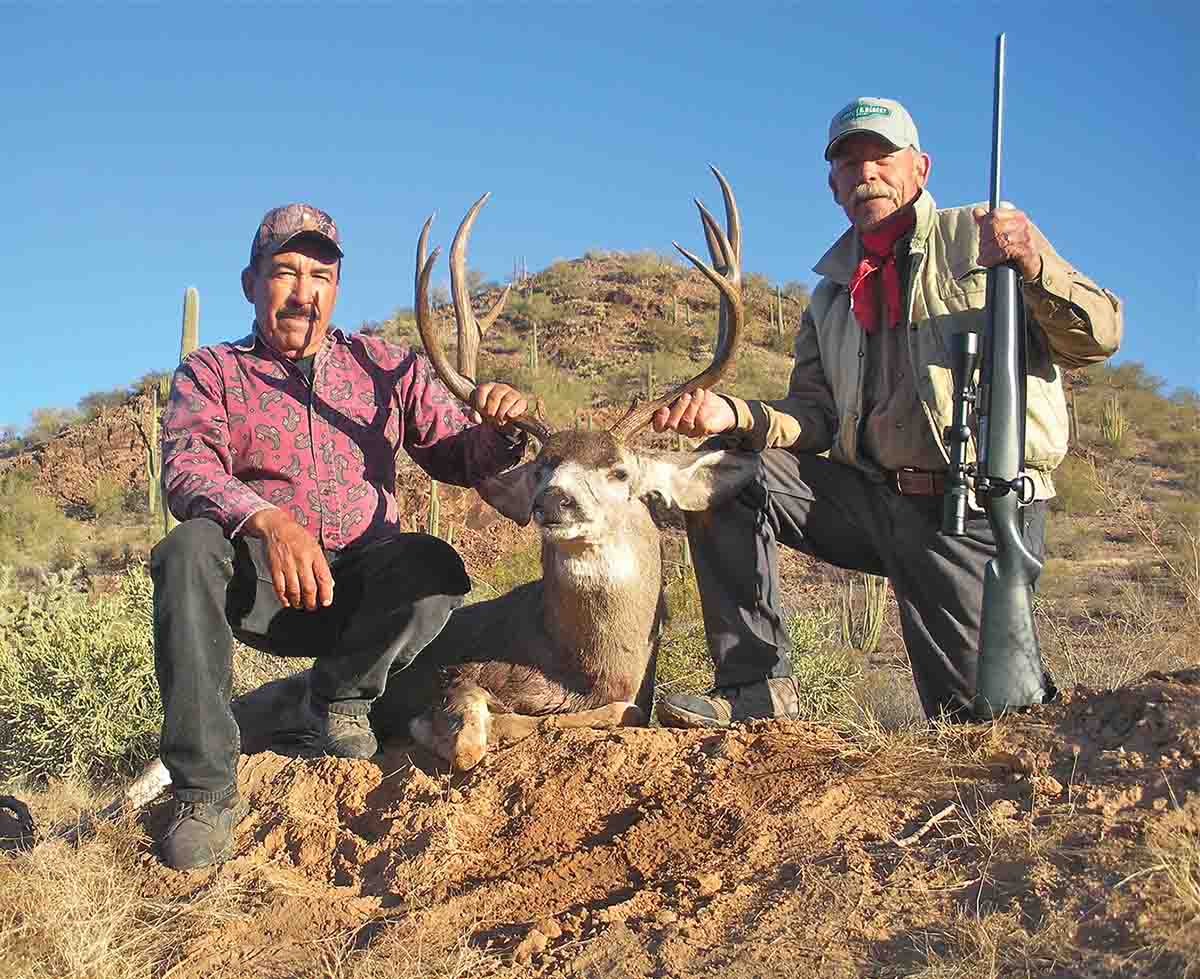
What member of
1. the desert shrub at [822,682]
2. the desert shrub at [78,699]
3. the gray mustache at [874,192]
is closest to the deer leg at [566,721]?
the desert shrub at [822,682]

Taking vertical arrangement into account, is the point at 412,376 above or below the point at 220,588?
above

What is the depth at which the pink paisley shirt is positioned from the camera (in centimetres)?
508

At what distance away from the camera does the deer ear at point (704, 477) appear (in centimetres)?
534

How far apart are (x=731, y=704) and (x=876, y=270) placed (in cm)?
218

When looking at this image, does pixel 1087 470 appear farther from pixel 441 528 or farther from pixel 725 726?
pixel 725 726

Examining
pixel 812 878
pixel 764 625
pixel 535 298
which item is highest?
pixel 535 298

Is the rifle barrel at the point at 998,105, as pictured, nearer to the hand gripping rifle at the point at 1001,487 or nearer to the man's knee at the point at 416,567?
the hand gripping rifle at the point at 1001,487

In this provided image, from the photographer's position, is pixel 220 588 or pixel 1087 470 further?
pixel 1087 470

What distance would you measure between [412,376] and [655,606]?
5.43ft

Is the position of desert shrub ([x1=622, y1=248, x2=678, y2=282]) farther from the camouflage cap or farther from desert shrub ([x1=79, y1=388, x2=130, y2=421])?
the camouflage cap

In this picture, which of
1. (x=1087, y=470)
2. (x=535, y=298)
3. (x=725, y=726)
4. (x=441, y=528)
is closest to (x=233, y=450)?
(x=725, y=726)

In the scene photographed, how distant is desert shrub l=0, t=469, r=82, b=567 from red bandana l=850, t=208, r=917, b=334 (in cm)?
1775

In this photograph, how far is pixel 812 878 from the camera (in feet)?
10.5

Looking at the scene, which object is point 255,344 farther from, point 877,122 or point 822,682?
point 822,682
